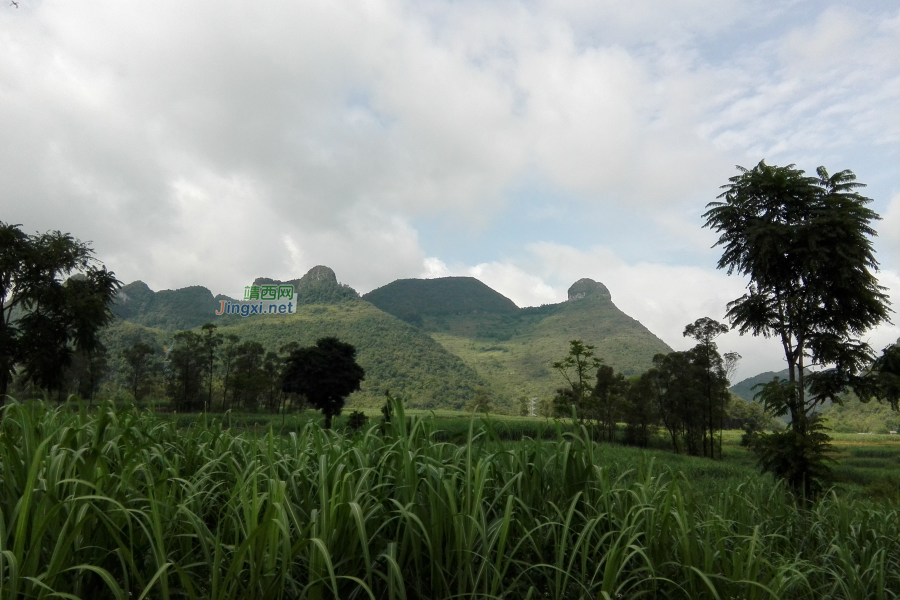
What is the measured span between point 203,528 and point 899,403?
1422 centimetres

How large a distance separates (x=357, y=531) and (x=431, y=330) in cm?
12137

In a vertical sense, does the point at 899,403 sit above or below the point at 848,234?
below

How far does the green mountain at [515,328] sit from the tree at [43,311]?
2056 inches

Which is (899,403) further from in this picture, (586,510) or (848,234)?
(586,510)

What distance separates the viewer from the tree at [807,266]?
10.7m

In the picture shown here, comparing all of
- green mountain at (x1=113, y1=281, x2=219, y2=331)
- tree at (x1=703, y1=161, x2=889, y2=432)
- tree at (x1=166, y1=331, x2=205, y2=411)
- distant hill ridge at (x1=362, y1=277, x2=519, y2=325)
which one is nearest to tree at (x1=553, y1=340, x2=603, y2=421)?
tree at (x1=703, y1=161, x2=889, y2=432)

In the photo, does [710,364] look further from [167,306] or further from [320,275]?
[167,306]

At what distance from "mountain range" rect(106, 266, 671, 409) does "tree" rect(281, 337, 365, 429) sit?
85.3ft

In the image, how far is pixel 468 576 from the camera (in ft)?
6.05

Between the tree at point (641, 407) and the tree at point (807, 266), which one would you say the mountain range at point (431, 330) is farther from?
the tree at point (807, 266)

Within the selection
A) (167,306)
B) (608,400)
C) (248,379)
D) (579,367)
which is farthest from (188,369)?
(167,306)

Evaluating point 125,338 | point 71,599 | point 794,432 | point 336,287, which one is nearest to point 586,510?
point 71,599

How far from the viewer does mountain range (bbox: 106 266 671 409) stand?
66125mm

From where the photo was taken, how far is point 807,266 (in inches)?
425
